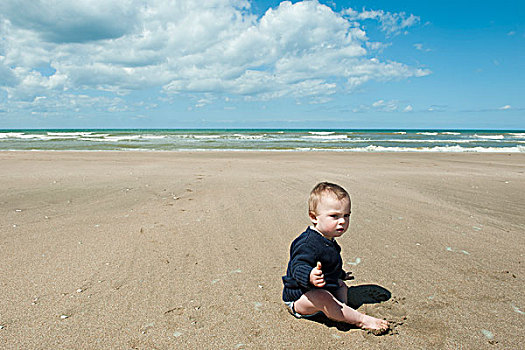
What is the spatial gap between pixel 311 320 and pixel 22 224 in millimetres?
4453

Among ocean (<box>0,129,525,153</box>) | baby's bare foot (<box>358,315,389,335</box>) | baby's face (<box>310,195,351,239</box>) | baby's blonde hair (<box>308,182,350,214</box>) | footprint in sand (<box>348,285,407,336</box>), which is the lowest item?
footprint in sand (<box>348,285,407,336</box>)

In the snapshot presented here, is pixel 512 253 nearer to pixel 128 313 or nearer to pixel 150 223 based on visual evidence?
pixel 128 313

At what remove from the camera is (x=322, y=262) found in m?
2.60

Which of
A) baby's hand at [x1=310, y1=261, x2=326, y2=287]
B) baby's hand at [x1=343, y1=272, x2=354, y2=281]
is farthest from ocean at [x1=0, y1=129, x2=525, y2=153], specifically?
baby's hand at [x1=310, y1=261, x2=326, y2=287]

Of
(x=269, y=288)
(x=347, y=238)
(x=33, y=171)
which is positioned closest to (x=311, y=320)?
(x=269, y=288)

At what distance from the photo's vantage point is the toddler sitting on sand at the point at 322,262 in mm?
2500

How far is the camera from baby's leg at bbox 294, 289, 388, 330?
8.18 ft

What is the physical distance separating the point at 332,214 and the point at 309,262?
0.39 meters

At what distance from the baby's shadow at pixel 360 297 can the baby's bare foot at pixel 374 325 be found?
5.1 inches

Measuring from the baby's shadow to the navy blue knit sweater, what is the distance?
23 centimetres

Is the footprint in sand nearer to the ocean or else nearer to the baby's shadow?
the baby's shadow

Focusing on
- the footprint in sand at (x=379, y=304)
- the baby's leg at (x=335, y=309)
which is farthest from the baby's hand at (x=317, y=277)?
the footprint in sand at (x=379, y=304)

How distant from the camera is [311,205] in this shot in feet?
8.70

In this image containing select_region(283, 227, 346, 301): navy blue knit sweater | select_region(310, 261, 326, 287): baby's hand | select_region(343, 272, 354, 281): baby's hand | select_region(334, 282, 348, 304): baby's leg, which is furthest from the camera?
select_region(343, 272, 354, 281): baby's hand
